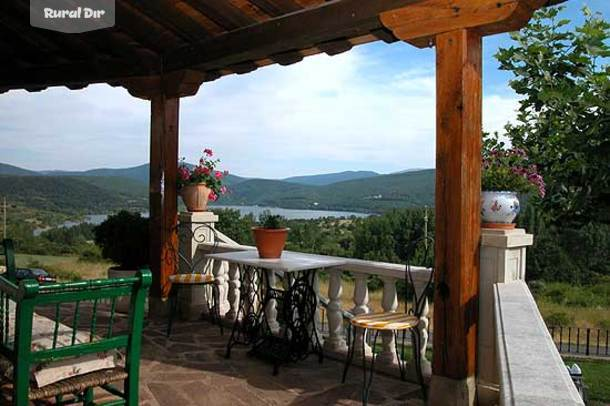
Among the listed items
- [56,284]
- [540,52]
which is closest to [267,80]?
[540,52]

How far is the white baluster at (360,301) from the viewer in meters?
3.50

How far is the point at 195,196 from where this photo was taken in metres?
4.88

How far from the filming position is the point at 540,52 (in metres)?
5.09

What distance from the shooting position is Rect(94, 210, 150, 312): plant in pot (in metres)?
5.20

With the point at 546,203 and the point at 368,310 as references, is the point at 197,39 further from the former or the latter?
the point at 546,203

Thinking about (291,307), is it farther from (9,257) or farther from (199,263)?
(9,257)

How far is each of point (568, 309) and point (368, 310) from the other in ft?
61.9

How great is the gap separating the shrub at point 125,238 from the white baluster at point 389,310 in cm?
277

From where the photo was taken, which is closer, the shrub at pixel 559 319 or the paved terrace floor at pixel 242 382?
the paved terrace floor at pixel 242 382

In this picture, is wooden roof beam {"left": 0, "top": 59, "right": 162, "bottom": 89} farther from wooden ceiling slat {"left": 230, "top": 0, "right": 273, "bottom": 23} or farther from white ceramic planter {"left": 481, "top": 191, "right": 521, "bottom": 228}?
white ceramic planter {"left": 481, "top": 191, "right": 521, "bottom": 228}

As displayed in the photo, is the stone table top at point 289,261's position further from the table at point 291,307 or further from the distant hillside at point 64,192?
the distant hillside at point 64,192

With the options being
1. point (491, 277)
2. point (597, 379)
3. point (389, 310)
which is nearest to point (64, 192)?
point (389, 310)

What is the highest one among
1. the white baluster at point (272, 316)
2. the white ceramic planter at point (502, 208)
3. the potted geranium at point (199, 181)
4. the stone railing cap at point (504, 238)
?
the potted geranium at point (199, 181)

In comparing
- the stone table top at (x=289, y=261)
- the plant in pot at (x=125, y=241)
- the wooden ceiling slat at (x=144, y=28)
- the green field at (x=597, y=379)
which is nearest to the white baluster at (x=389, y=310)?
the stone table top at (x=289, y=261)
